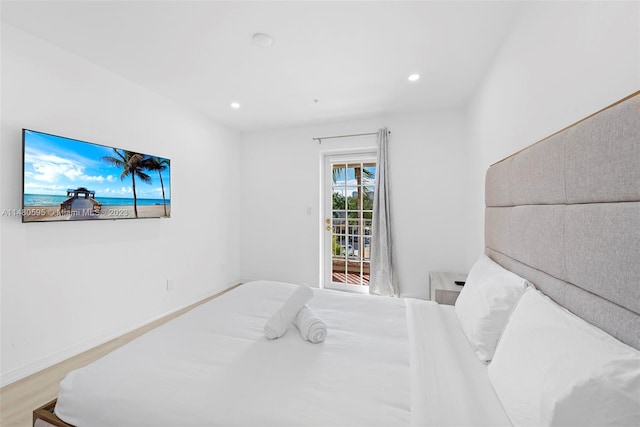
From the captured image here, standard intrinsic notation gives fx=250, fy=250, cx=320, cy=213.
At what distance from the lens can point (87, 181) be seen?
7.07 ft

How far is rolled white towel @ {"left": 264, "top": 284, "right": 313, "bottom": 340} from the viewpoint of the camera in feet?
4.36

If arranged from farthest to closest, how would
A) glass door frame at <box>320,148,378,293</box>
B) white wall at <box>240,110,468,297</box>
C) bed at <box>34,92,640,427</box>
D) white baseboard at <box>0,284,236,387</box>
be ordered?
glass door frame at <box>320,148,378,293</box>, white wall at <box>240,110,468,297</box>, white baseboard at <box>0,284,236,387</box>, bed at <box>34,92,640,427</box>

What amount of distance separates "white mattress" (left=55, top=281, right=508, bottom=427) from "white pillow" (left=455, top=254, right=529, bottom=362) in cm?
9

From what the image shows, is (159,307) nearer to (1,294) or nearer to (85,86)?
(1,294)

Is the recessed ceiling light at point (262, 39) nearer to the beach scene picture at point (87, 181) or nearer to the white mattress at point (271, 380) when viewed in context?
the beach scene picture at point (87, 181)

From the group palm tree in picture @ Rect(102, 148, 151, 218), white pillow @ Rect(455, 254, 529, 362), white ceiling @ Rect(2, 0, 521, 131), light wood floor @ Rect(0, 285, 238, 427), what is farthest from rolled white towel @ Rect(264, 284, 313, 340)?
palm tree in picture @ Rect(102, 148, 151, 218)

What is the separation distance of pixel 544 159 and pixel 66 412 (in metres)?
2.27

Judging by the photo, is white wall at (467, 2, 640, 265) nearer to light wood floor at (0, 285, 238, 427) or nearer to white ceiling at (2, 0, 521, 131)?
white ceiling at (2, 0, 521, 131)

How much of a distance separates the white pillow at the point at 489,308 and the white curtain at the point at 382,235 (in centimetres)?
186

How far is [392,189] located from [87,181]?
324cm

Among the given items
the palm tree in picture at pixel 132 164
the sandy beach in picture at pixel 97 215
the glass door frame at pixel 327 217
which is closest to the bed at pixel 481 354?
the sandy beach in picture at pixel 97 215

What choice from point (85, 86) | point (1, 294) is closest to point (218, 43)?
point (85, 86)

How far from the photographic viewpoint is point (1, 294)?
1.74 meters

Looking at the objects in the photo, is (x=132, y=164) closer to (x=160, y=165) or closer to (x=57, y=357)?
(x=160, y=165)
